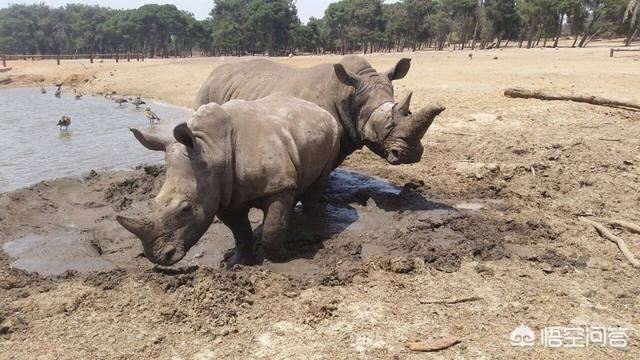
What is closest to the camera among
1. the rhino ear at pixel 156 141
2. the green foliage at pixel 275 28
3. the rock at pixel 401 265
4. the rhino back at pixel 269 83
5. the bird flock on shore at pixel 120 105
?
the rhino ear at pixel 156 141

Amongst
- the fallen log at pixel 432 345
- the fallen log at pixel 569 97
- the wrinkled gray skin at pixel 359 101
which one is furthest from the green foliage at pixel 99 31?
the fallen log at pixel 432 345

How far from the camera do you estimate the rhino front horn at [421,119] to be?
6.98 m

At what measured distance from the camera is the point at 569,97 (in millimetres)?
14141

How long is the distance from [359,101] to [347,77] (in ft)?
1.30

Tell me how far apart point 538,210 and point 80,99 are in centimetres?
2653

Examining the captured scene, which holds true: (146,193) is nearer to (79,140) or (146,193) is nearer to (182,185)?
(182,185)

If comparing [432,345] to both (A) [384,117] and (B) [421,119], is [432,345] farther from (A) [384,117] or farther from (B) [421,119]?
(A) [384,117]

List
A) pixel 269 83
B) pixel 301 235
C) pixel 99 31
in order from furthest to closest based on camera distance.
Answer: pixel 99 31 < pixel 269 83 < pixel 301 235

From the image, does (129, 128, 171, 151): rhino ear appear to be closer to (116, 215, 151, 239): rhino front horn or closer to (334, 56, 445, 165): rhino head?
(116, 215, 151, 239): rhino front horn

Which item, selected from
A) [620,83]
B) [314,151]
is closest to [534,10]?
[620,83]

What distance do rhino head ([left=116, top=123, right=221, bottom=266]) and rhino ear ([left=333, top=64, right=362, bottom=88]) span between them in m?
3.08

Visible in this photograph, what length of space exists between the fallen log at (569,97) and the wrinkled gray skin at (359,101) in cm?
767

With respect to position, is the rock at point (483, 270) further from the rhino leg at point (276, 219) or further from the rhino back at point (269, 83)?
A: the rhino back at point (269, 83)

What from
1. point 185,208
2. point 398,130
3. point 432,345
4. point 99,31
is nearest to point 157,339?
point 185,208
